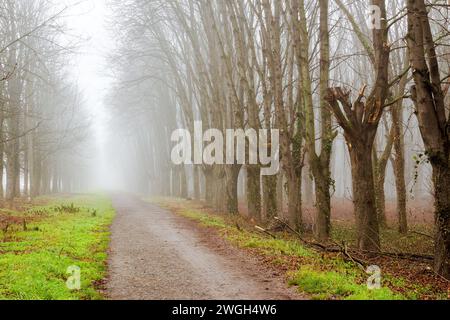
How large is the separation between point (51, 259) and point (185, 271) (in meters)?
2.93

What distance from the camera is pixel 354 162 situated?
426 inches

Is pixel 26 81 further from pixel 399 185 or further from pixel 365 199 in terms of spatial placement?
pixel 365 199

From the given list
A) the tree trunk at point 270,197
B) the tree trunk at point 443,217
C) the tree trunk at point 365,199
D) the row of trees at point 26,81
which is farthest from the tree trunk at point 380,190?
the row of trees at point 26,81

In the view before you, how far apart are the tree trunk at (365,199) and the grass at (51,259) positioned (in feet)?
20.3

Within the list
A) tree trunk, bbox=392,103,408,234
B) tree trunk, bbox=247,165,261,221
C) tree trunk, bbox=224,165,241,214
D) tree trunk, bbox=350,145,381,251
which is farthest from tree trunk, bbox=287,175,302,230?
tree trunk, bbox=224,165,241,214

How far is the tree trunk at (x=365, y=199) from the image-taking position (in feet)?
35.2

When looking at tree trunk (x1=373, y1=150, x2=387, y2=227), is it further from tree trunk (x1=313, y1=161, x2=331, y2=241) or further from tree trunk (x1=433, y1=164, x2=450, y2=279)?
tree trunk (x1=433, y1=164, x2=450, y2=279)

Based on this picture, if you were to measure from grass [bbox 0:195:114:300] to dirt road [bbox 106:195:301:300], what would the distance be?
411 mm

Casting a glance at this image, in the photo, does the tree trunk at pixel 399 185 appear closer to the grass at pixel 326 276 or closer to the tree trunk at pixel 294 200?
the tree trunk at pixel 294 200

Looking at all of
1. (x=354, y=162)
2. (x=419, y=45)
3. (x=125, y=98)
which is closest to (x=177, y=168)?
(x=125, y=98)

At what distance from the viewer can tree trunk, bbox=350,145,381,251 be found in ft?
35.2

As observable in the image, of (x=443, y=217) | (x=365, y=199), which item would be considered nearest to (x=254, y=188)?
(x=365, y=199)
